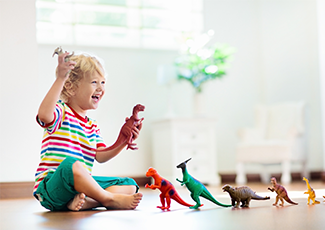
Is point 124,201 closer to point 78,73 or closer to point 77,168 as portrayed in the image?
point 77,168

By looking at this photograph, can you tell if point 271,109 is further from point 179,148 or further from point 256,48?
point 179,148

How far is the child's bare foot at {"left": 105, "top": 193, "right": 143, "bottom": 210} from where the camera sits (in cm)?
170

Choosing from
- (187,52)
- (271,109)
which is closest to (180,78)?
(187,52)

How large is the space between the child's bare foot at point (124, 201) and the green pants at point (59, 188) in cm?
15

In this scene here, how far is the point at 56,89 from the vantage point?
155 cm

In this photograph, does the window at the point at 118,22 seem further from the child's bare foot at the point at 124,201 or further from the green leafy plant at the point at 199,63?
the child's bare foot at the point at 124,201

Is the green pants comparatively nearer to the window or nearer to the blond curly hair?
the blond curly hair

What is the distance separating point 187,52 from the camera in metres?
4.30

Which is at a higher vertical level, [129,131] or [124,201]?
[129,131]

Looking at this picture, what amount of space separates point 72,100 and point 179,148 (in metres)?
2.19

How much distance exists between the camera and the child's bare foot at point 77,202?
5.31 feet

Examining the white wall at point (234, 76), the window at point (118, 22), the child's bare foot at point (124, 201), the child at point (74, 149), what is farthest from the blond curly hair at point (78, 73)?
the window at point (118, 22)

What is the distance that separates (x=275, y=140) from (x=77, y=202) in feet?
9.93

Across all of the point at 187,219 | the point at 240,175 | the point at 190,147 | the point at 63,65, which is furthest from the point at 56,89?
the point at 240,175
